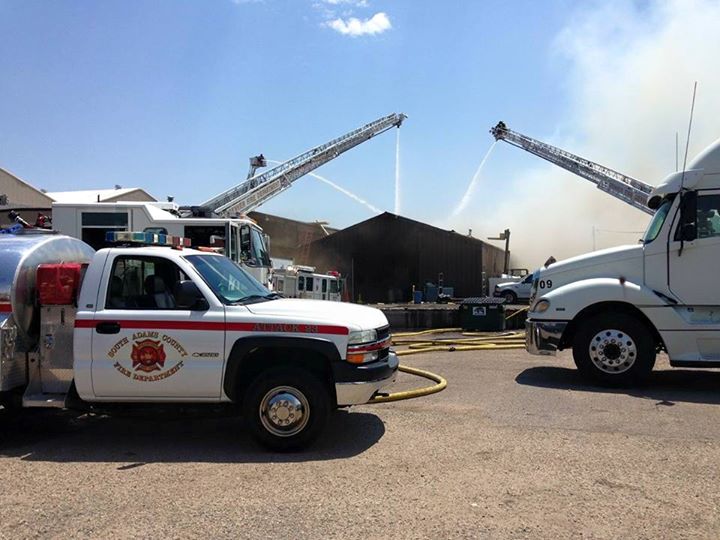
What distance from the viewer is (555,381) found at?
29.2 feet

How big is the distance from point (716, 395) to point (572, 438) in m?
3.45

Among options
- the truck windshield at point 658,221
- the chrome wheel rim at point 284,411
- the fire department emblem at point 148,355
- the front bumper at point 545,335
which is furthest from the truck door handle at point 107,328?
the truck windshield at point 658,221

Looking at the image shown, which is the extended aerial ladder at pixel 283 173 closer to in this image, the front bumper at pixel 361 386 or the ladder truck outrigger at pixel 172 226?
the ladder truck outrigger at pixel 172 226

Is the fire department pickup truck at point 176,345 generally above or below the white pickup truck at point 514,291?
below

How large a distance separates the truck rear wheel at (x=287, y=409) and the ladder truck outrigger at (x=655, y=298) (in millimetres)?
4609

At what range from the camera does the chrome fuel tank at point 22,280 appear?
575 cm

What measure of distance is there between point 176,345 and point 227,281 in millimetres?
920

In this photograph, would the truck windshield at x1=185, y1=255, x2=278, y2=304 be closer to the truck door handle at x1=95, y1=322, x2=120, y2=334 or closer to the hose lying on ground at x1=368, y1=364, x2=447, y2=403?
the truck door handle at x1=95, y1=322, x2=120, y2=334

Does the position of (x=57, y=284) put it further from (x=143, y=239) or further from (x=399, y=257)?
(x=399, y=257)

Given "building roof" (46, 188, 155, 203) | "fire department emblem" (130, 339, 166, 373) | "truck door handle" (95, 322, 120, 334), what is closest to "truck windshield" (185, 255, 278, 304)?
"fire department emblem" (130, 339, 166, 373)

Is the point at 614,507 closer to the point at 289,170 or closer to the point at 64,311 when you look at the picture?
the point at 64,311

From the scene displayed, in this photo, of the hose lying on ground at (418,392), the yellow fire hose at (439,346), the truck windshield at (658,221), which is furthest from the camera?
the truck windshield at (658,221)

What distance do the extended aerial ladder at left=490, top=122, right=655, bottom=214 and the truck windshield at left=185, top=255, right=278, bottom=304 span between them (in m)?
27.7

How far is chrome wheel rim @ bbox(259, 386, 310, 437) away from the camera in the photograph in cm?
541
